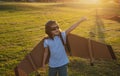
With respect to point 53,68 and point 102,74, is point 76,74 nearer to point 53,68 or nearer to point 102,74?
point 102,74

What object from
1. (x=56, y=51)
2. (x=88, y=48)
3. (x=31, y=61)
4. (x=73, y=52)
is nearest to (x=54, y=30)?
(x=56, y=51)

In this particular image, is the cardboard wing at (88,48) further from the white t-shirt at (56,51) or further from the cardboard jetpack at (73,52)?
the white t-shirt at (56,51)

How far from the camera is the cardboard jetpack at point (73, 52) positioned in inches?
289

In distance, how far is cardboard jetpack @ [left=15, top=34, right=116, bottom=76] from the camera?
24.1 ft

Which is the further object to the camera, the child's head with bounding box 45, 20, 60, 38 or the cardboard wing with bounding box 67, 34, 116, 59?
the cardboard wing with bounding box 67, 34, 116, 59

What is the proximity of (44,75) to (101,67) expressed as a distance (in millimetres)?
2240

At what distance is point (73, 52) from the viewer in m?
7.82

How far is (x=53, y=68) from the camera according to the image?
23.1 ft

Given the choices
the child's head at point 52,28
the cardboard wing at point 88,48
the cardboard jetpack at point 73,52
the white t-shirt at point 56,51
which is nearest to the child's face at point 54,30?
the child's head at point 52,28

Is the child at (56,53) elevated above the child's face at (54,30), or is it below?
below

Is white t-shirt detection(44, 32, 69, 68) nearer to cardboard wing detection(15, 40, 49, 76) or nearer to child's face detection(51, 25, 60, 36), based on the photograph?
child's face detection(51, 25, 60, 36)

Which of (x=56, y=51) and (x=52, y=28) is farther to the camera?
(x=56, y=51)

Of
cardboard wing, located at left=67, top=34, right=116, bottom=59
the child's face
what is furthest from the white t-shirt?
cardboard wing, located at left=67, top=34, right=116, bottom=59

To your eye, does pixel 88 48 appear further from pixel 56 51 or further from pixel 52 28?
pixel 52 28
